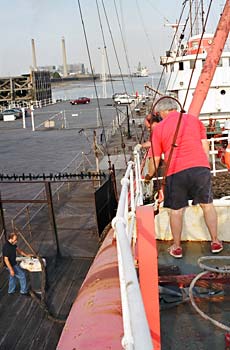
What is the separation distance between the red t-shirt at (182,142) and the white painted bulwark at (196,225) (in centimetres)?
145

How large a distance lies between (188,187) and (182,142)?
0.55 m

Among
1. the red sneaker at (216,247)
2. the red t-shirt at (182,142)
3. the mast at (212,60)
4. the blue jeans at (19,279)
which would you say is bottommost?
the blue jeans at (19,279)

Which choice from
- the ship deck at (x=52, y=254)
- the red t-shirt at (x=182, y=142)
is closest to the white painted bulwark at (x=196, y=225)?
the red t-shirt at (x=182, y=142)

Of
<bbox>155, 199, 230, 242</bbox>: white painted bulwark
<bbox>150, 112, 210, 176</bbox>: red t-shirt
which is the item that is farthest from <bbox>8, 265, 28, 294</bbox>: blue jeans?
<bbox>150, 112, 210, 176</bbox>: red t-shirt

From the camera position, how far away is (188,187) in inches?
178

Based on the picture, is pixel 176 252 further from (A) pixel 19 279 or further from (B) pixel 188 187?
(A) pixel 19 279

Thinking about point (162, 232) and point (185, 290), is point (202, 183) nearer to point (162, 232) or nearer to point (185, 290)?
point (185, 290)

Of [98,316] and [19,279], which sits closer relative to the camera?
[98,316]

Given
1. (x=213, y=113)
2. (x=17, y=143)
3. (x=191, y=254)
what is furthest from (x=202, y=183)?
(x=17, y=143)

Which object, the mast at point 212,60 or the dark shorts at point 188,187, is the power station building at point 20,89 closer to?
the mast at point 212,60

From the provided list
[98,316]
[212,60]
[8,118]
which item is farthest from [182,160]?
[8,118]

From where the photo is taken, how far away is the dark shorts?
440 cm

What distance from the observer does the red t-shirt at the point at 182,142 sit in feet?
13.8

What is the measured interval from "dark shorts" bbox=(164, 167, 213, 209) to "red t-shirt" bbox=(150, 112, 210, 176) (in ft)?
0.21
